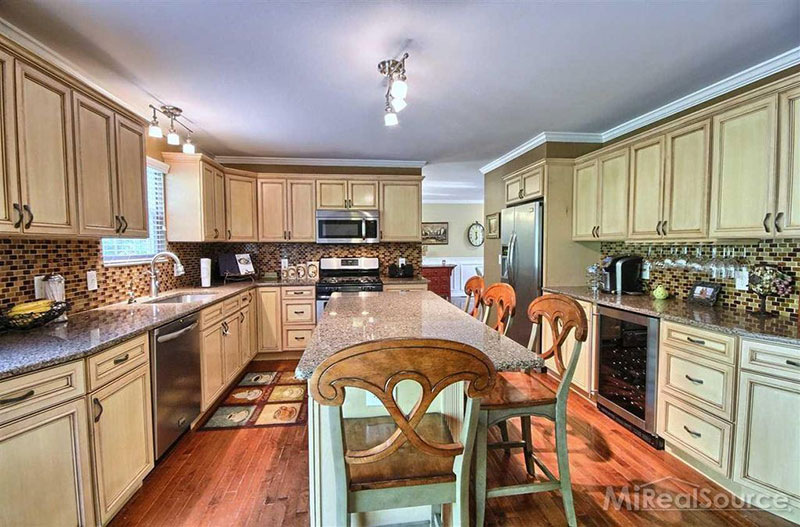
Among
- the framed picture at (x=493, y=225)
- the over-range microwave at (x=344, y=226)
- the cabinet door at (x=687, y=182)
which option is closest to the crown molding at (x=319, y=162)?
the over-range microwave at (x=344, y=226)

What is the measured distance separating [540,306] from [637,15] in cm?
146

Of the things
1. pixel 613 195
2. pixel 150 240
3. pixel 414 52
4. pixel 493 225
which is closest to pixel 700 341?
pixel 613 195

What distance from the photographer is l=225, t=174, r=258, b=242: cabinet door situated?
12.9 feet

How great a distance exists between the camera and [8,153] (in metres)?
1.46

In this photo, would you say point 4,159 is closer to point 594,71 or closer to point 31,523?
point 31,523

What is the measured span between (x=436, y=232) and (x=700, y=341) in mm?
7134

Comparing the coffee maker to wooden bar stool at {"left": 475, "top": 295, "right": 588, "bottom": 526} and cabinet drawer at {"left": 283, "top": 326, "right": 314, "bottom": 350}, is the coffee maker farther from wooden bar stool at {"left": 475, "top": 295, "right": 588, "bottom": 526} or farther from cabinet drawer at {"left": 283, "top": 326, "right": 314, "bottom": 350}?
cabinet drawer at {"left": 283, "top": 326, "right": 314, "bottom": 350}

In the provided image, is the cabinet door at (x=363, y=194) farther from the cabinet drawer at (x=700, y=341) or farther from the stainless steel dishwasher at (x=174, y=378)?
the cabinet drawer at (x=700, y=341)

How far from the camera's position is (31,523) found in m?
1.28

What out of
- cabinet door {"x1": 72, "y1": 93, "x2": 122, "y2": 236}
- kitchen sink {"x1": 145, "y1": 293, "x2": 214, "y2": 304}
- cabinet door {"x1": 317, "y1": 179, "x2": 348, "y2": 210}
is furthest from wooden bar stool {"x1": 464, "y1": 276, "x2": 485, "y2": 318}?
cabinet door {"x1": 72, "y1": 93, "x2": 122, "y2": 236}

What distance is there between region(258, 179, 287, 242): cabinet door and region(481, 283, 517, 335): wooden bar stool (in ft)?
9.44

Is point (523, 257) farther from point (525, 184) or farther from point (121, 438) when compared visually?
point (121, 438)

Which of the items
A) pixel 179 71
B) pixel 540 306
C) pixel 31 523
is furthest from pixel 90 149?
pixel 540 306

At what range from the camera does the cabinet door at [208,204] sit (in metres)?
3.40
